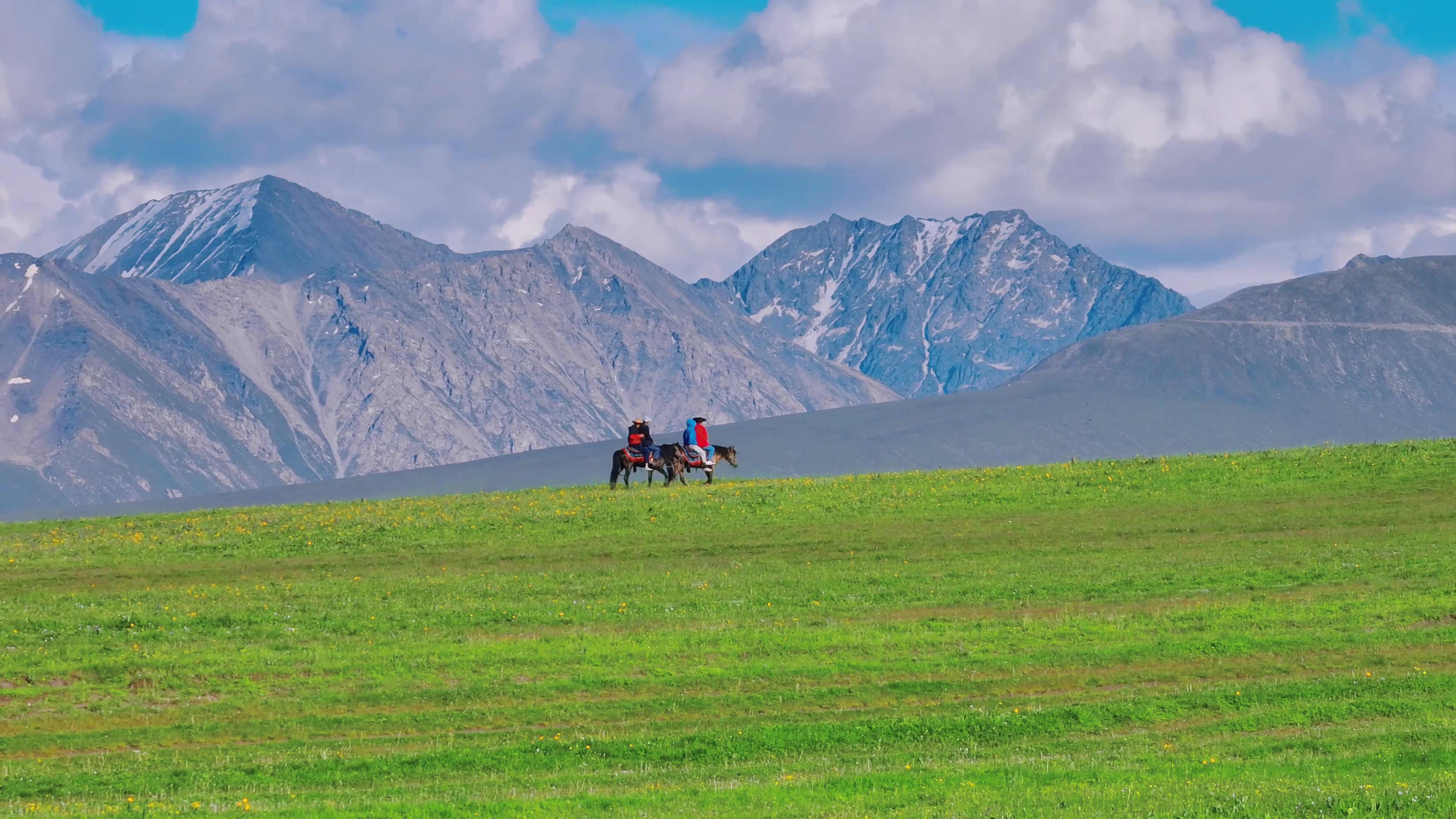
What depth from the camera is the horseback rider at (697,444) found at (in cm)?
6050

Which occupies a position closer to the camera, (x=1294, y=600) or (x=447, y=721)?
(x=447, y=721)

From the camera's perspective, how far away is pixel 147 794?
2105 cm

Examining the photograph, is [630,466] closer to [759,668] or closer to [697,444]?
[697,444]

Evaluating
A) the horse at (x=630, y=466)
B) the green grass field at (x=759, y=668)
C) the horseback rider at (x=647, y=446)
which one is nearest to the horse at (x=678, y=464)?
the horse at (x=630, y=466)

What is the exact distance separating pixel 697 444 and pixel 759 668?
33895mm

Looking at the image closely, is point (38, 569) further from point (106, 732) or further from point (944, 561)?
point (944, 561)

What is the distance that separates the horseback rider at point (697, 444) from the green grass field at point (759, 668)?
12.7 meters

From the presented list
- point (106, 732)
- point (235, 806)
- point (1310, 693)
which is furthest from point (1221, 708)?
point (106, 732)

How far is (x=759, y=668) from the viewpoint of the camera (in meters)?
27.8

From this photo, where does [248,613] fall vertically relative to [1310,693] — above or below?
above

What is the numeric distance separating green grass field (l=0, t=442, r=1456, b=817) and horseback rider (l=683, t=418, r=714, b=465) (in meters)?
12.7

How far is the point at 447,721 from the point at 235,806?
5799 millimetres

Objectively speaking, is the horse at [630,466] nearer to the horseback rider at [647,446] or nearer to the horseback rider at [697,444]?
the horseback rider at [647,446]

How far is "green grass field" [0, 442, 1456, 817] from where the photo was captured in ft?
65.5
